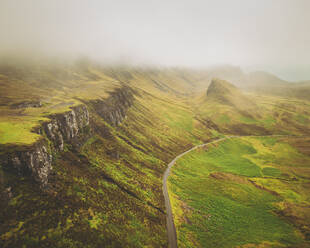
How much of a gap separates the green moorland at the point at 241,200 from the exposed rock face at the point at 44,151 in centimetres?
4494

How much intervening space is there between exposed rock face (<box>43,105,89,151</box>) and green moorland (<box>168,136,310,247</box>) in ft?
167

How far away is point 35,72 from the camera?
186 metres

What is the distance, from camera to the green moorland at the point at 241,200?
5219 centimetres

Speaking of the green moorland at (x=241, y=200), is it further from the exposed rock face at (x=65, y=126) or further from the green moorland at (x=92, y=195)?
the exposed rock face at (x=65, y=126)

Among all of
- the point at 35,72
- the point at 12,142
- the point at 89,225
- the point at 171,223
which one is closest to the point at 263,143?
the point at 171,223

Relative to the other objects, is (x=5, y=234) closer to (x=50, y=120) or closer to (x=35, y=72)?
(x=50, y=120)

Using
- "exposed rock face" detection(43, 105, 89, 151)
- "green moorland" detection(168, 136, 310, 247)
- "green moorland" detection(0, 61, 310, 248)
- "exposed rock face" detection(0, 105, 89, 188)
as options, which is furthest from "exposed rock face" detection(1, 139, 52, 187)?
"green moorland" detection(168, 136, 310, 247)

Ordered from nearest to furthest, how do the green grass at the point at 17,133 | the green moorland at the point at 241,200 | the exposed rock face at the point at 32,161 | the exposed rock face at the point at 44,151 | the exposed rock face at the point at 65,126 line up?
the exposed rock face at the point at 32,161
the exposed rock face at the point at 44,151
the green grass at the point at 17,133
the green moorland at the point at 241,200
the exposed rock face at the point at 65,126

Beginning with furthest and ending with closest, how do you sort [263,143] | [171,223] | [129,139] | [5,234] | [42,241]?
[263,143] < [129,139] < [171,223] < [42,241] < [5,234]

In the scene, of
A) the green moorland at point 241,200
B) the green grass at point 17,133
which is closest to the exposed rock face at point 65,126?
the green grass at point 17,133

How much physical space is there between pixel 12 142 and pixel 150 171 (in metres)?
63.2

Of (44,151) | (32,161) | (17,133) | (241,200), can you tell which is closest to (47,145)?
(44,151)

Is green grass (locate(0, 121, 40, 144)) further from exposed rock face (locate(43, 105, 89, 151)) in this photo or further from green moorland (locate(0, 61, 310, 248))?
exposed rock face (locate(43, 105, 89, 151))

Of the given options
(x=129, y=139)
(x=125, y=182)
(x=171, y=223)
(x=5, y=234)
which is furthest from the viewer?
(x=129, y=139)
